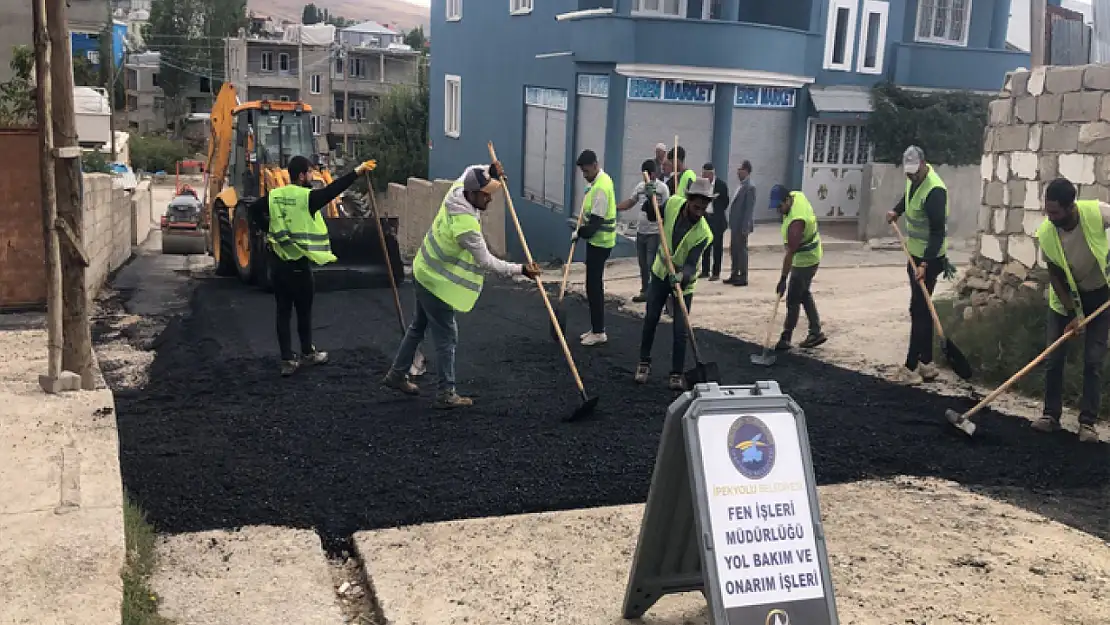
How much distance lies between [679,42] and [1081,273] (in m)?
11.5

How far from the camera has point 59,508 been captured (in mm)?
4789

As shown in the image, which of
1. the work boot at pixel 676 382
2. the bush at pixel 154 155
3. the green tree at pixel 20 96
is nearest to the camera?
the work boot at pixel 676 382

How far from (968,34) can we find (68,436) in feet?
71.1

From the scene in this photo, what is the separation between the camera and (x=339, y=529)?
531 cm

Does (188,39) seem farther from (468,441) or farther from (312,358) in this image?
(468,441)

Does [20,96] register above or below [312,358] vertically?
above

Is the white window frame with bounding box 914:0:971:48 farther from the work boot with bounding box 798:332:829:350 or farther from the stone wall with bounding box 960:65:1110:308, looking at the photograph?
the work boot with bounding box 798:332:829:350

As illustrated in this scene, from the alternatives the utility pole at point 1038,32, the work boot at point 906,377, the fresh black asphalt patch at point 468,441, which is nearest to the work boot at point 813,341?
the fresh black asphalt patch at point 468,441

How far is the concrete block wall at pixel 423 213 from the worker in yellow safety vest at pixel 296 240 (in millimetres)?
10219

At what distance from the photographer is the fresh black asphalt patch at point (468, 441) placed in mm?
5699

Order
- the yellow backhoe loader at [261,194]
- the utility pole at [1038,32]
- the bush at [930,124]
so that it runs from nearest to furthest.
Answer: the utility pole at [1038,32] → the yellow backhoe loader at [261,194] → the bush at [930,124]

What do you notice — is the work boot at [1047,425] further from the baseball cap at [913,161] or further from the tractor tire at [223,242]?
the tractor tire at [223,242]

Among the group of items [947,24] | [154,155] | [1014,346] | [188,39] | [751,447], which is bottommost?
[154,155]

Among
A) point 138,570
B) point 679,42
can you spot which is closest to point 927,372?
point 138,570
